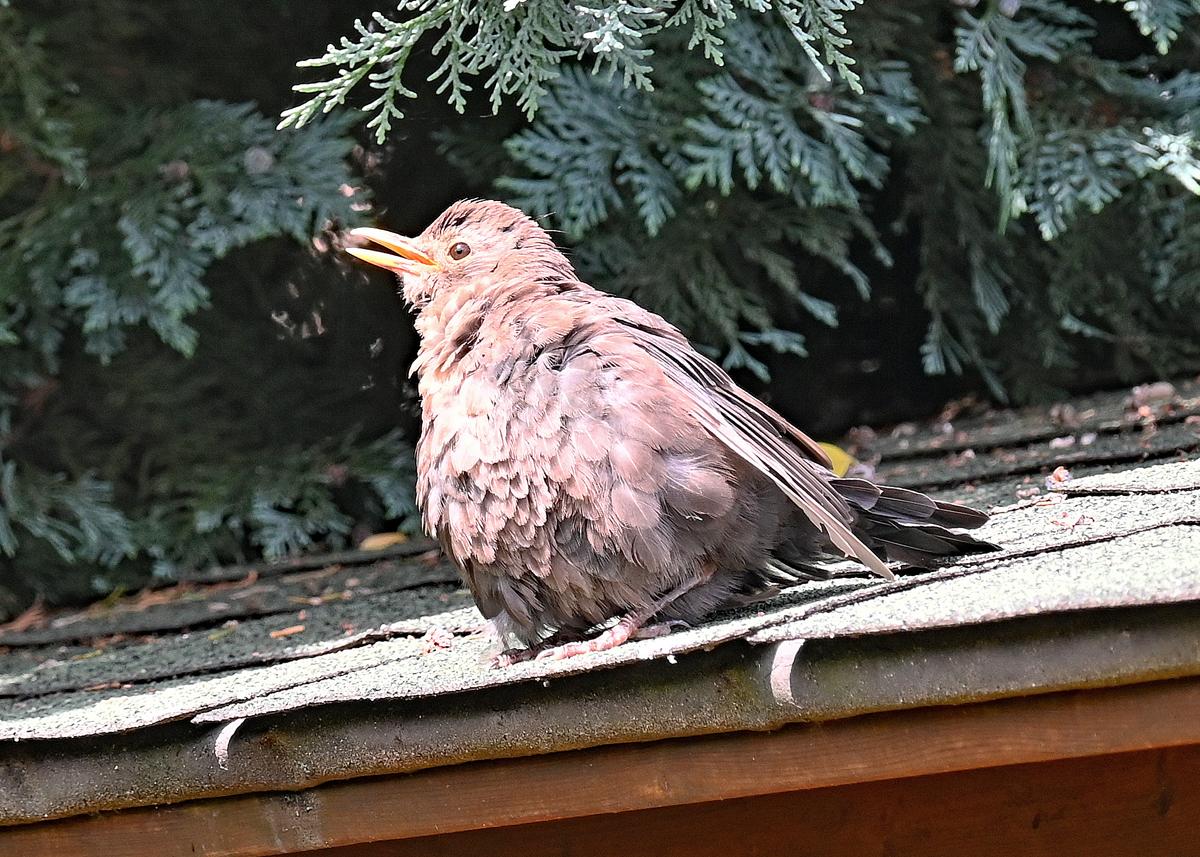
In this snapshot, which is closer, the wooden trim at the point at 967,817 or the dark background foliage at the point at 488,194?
the wooden trim at the point at 967,817

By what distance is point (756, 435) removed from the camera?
6.38 ft

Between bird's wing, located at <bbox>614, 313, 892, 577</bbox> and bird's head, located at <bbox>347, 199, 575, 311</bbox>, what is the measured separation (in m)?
0.28

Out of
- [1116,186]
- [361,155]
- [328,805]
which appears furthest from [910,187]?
[328,805]

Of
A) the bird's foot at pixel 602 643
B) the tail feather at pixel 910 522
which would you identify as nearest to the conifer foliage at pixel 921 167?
the tail feather at pixel 910 522

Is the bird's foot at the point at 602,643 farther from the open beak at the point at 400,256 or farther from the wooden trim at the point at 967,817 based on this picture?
the open beak at the point at 400,256

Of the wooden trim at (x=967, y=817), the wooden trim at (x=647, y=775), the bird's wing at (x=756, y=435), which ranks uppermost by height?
the bird's wing at (x=756, y=435)

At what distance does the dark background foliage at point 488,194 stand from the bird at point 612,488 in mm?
1440

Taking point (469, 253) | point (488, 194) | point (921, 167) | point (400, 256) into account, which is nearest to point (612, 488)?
point (469, 253)

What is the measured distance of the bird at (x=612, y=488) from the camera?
187 cm

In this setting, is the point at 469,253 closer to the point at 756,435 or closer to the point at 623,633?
the point at 756,435

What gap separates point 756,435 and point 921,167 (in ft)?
7.99

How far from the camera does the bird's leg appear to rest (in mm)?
1885

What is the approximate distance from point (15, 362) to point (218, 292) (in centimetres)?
69

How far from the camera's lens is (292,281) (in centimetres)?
435
